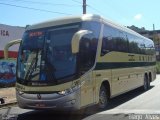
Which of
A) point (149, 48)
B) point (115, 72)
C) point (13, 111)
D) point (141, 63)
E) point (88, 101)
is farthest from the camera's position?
point (149, 48)

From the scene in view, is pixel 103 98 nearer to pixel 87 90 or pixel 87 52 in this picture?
pixel 87 90

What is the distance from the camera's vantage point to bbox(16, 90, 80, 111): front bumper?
11.5 meters

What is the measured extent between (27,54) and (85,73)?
6.68ft

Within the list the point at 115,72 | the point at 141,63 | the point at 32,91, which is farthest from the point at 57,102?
the point at 141,63

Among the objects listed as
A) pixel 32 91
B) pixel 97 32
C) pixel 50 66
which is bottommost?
pixel 32 91

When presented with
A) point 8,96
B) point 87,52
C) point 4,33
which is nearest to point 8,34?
point 4,33

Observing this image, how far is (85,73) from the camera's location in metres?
12.2

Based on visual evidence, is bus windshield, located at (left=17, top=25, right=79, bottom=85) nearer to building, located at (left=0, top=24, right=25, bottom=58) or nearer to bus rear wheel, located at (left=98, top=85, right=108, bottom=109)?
bus rear wheel, located at (left=98, top=85, right=108, bottom=109)

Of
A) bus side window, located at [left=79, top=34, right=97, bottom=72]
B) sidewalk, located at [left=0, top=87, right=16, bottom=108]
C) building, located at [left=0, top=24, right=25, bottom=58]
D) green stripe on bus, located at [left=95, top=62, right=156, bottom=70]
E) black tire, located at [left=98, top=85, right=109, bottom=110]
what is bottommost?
sidewalk, located at [left=0, top=87, right=16, bottom=108]

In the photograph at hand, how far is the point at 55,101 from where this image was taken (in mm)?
11484

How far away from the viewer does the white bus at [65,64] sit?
11.6 meters

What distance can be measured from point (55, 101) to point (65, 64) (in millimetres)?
1174

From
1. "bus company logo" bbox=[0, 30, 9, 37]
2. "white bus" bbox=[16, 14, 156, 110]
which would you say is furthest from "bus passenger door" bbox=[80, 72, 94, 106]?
"bus company logo" bbox=[0, 30, 9, 37]

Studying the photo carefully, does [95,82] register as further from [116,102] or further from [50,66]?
[116,102]
